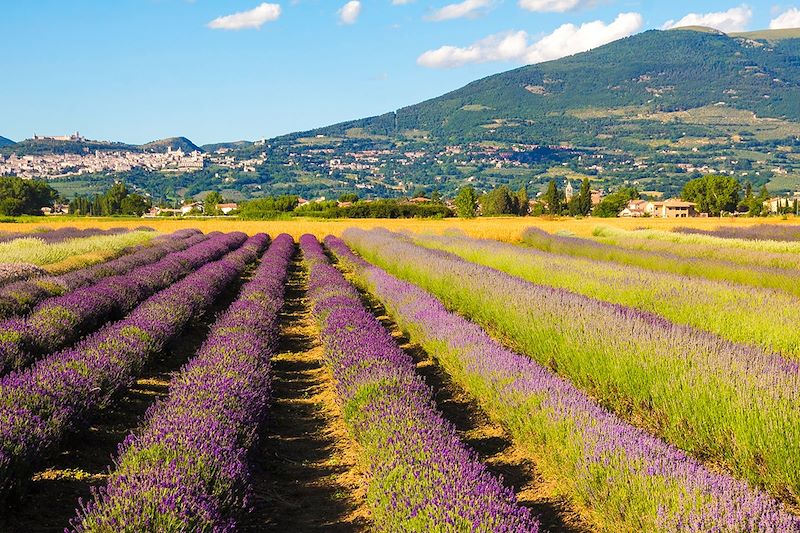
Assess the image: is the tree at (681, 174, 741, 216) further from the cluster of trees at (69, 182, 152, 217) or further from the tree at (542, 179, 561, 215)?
the cluster of trees at (69, 182, 152, 217)

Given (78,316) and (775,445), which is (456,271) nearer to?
(78,316)

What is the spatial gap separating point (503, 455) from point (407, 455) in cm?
156

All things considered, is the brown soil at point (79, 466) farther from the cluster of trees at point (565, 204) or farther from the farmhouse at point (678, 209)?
the farmhouse at point (678, 209)

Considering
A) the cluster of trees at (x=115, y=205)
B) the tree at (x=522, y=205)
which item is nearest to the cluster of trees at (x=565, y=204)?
the tree at (x=522, y=205)

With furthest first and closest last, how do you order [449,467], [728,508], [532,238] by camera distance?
[532,238]
[449,467]
[728,508]

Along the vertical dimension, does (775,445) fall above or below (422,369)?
above

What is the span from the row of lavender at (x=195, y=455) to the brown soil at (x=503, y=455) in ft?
5.01

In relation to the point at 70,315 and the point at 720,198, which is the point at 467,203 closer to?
the point at 720,198

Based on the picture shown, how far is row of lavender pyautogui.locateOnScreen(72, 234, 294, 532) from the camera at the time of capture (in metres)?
3.23

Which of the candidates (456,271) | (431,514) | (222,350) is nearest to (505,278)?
(456,271)

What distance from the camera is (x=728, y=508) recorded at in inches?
119

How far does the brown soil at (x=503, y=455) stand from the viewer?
423 centimetres

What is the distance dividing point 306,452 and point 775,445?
10.8ft

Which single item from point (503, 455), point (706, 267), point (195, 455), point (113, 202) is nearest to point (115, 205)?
point (113, 202)
